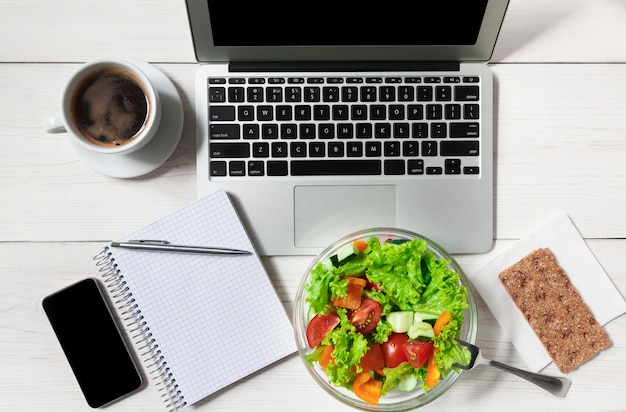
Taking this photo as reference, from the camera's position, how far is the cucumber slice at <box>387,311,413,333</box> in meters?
0.73

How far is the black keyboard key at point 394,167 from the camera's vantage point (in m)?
0.80

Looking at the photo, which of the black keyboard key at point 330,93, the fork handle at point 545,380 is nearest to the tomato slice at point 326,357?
the fork handle at point 545,380

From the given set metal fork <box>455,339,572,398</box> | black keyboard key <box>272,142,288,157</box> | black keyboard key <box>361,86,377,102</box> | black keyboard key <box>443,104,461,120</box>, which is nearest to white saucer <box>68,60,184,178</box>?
black keyboard key <box>272,142,288,157</box>

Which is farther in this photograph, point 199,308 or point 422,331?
point 199,308

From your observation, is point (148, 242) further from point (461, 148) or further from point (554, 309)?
point (554, 309)

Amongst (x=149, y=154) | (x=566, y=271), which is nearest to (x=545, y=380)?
(x=566, y=271)

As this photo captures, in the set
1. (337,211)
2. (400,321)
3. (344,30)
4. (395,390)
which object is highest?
(344,30)

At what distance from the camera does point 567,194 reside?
2.75ft

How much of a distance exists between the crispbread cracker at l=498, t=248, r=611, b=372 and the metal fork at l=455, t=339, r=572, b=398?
0.03 metres

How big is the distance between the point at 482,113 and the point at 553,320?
0.97 ft

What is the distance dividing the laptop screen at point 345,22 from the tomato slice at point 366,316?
0.33 m

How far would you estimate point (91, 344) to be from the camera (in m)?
0.82

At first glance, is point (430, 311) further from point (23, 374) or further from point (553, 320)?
point (23, 374)

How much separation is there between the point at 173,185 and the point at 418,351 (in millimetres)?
389
